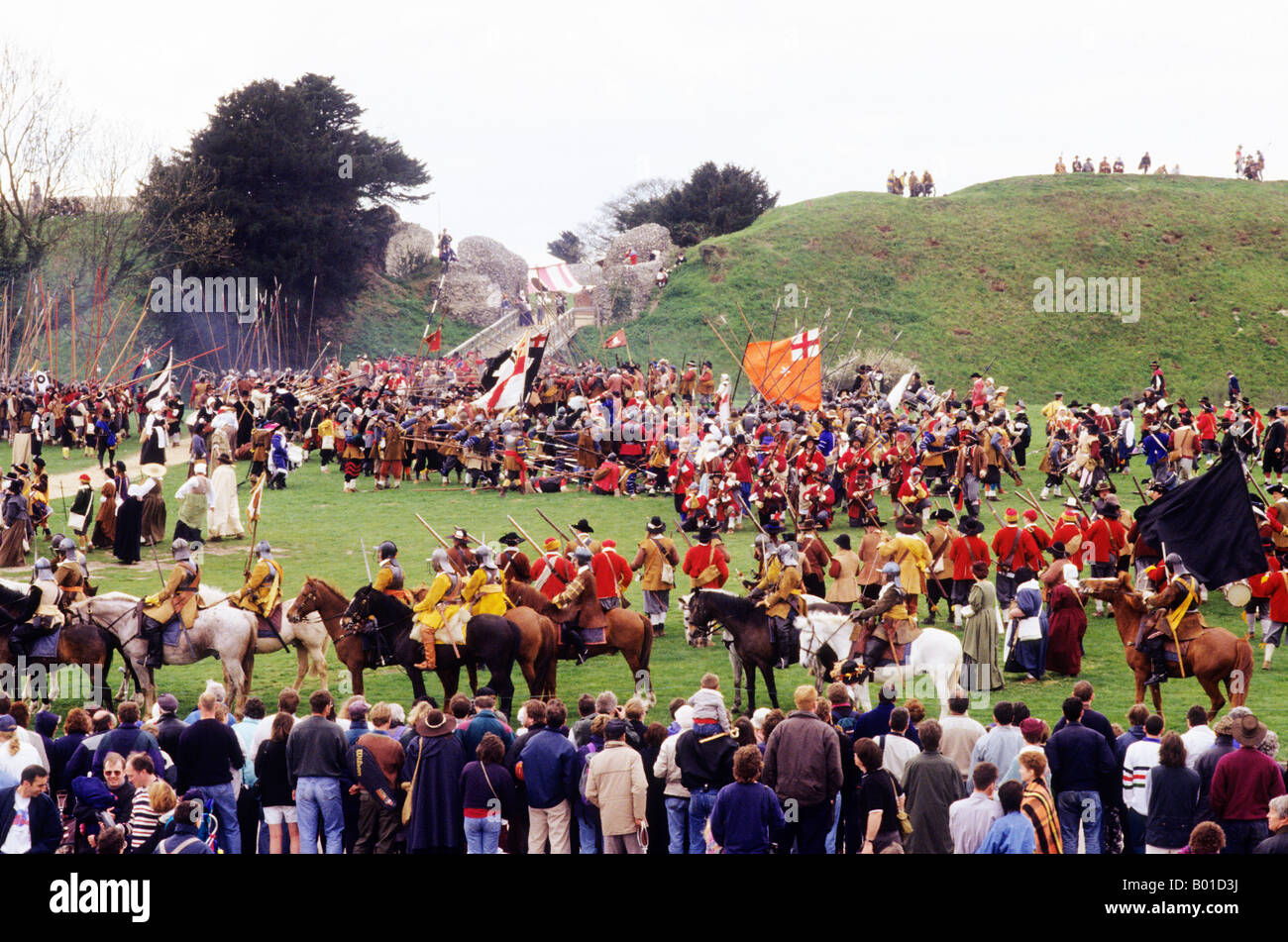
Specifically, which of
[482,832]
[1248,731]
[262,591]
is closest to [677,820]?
[482,832]

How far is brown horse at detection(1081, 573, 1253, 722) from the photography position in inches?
569

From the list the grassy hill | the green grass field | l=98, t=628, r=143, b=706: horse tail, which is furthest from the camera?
the grassy hill

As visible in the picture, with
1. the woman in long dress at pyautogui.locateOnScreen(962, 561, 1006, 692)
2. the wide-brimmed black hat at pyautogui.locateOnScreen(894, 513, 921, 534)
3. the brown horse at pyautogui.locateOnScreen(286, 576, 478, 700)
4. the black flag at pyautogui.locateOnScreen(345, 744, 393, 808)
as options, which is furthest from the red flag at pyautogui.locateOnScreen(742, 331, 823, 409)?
the black flag at pyautogui.locateOnScreen(345, 744, 393, 808)

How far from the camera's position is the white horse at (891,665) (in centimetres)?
1476

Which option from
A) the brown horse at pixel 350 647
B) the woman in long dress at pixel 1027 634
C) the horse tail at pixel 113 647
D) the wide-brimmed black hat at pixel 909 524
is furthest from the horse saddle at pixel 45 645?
the woman in long dress at pixel 1027 634

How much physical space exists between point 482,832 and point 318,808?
1.38m

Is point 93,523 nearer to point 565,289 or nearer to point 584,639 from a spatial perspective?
point 584,639

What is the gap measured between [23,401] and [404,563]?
17.1 m

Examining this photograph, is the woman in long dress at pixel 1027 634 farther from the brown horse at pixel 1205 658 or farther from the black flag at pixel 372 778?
the black flag at pixel 372 778

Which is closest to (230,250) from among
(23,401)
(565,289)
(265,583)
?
(565,289)

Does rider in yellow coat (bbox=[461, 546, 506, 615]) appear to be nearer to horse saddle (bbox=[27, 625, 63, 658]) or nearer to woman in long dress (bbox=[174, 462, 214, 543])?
horse saddle (bbox=[27, 625, 63, 658])

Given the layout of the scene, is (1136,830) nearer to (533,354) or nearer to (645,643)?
(645,643)

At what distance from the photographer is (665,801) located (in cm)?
1099

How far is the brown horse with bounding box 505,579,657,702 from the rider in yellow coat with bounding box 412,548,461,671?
109 centimetres
